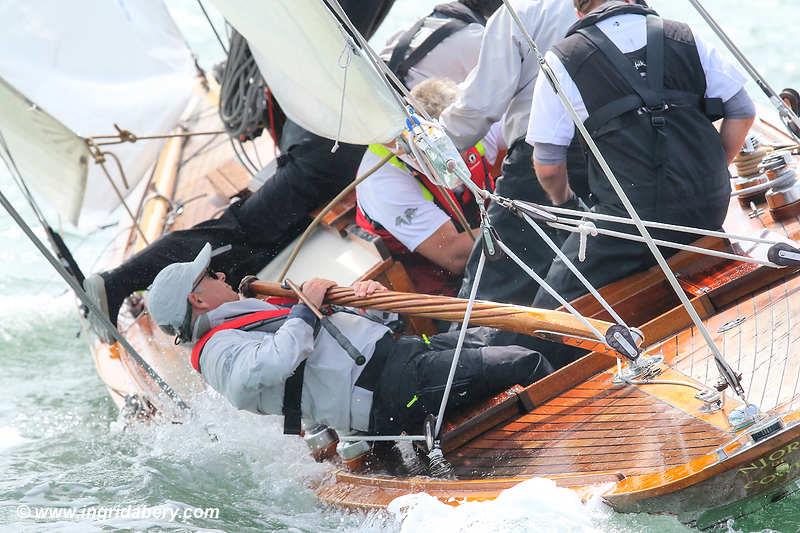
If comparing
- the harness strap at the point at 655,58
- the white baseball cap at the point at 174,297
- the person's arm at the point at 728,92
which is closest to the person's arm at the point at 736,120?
the person's arm at the point at 728,92

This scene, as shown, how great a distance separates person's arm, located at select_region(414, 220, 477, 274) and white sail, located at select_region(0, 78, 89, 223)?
2042mm

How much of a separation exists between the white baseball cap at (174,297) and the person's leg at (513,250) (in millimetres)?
961

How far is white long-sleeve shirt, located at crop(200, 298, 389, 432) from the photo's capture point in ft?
9.47

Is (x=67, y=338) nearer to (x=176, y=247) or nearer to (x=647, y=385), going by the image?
(x=176, y=247)

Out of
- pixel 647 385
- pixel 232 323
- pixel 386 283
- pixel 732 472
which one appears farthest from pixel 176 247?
pixel 732 472

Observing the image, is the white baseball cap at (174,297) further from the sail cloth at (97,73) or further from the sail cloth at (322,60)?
the sail cloth at (97,73)

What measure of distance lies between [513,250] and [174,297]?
121cm

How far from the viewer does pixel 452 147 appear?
289 centimetres

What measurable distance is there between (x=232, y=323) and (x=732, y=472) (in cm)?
148

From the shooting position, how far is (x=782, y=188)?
356 cm

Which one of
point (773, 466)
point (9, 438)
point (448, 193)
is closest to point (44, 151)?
point (9, 438)

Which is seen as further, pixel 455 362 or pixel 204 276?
pixel 204 276

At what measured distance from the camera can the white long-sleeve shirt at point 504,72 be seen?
335 centimetres

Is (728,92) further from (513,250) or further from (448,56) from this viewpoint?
(448,56)
